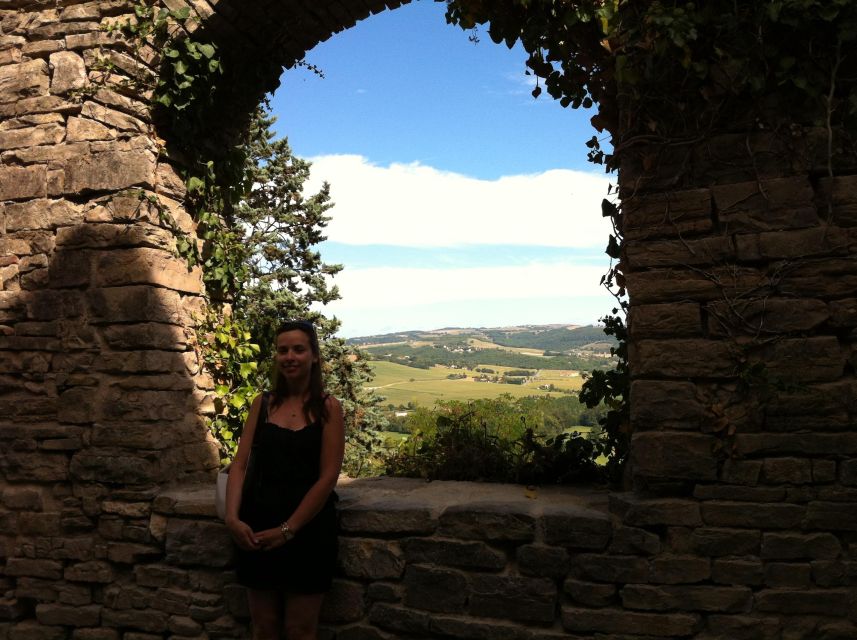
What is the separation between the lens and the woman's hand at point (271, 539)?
2.78 meters

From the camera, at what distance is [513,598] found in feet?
9.75

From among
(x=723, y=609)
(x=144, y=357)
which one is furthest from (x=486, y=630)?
(x=144, y=357)

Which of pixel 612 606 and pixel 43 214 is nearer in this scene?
pixel 612 606

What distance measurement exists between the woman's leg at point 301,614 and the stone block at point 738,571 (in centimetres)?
178

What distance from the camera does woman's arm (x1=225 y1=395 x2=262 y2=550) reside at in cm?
282

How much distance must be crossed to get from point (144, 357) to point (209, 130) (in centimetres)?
164

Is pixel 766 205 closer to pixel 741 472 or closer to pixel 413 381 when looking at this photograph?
pixel 741 472

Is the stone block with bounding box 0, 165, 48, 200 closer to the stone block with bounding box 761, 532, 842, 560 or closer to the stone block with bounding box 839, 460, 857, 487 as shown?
the stone block with bounding box 761, 532, 842, 560

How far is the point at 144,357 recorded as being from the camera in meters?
3.65

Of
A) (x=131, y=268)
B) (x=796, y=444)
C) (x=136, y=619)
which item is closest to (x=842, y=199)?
(x=796, y=444)

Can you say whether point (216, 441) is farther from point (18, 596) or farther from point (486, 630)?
point (486, 630)

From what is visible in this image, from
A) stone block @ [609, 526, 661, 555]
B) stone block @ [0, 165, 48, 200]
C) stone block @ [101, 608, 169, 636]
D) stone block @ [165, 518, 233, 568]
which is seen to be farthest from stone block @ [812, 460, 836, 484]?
stone block @ [0, 165, 48, 200]

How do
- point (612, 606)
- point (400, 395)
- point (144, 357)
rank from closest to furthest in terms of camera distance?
point (612, 606)
point (144, 357)
point (400, 395)

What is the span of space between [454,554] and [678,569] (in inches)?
40.5
